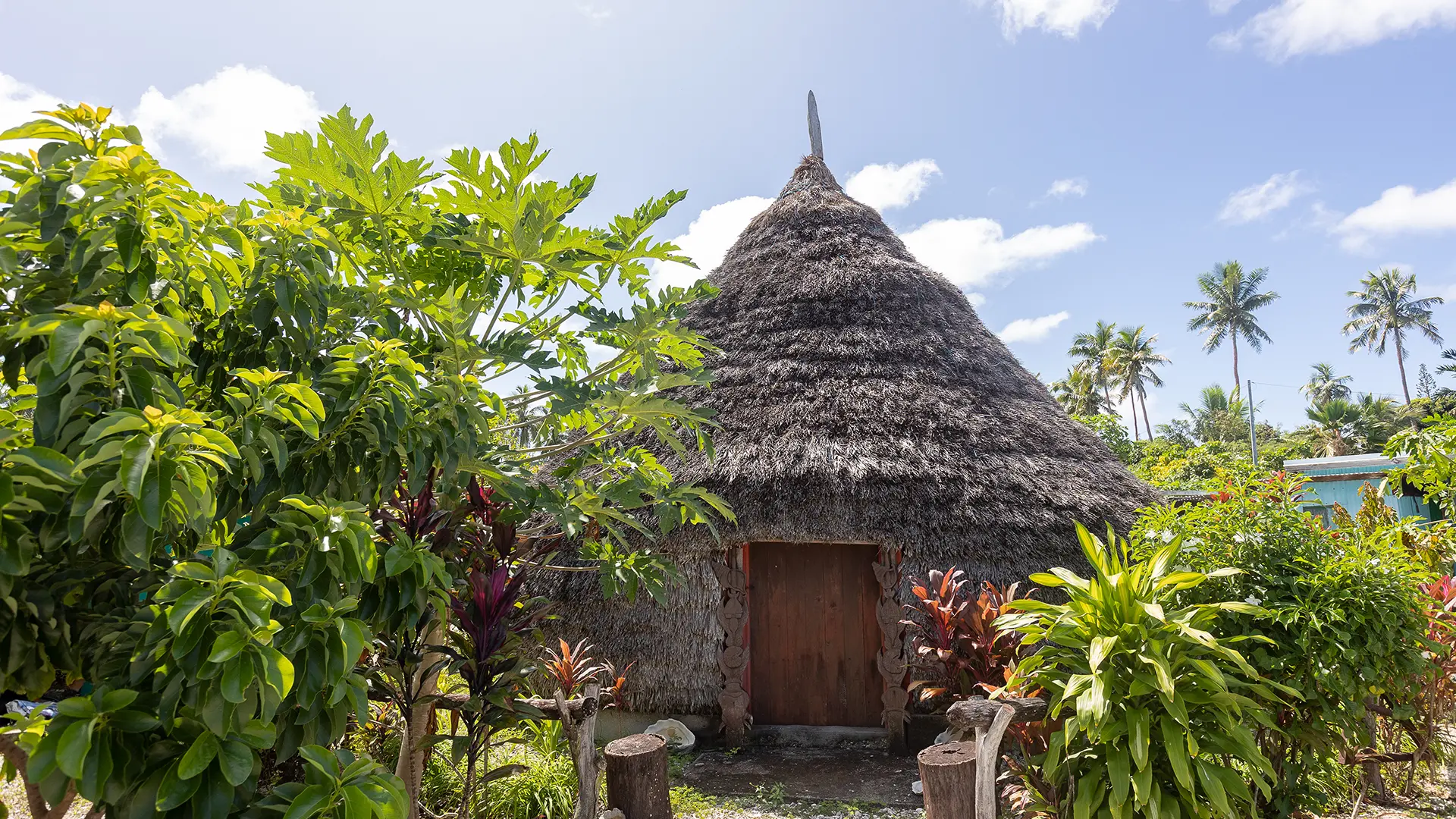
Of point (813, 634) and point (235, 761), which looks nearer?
point (235, 761)

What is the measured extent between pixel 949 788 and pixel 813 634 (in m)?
3.03

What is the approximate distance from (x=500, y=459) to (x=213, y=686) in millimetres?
1378

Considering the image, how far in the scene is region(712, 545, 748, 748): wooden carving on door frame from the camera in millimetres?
5277

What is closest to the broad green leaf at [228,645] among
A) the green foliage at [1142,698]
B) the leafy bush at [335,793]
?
the leafy bush at [335,793]

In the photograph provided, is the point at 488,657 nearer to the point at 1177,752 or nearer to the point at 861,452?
the point at 1177,752

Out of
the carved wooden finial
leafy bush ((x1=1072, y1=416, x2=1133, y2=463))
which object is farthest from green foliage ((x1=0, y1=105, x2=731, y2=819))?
leafy bush ((x1=1072, y1=416, x2=1133, y2=463))

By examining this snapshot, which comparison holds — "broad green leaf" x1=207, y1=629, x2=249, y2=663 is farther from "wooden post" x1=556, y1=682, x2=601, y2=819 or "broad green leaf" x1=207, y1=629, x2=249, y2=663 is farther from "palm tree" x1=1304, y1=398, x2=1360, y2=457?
"palm tree" x1=1304, y1=398, x2=1360, y2=457

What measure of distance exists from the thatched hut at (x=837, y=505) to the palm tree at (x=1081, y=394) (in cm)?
2455

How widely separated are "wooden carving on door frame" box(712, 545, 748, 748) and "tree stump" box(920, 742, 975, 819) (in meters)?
2.75

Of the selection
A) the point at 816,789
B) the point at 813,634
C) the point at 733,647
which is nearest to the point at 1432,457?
the point at 813,634

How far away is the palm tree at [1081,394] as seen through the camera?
29809mm

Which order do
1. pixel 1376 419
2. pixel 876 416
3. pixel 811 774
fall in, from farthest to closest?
1. pixel 1376 419
2. pixel 876 416
3. pixel 811 774

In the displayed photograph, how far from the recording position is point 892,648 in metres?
5.24

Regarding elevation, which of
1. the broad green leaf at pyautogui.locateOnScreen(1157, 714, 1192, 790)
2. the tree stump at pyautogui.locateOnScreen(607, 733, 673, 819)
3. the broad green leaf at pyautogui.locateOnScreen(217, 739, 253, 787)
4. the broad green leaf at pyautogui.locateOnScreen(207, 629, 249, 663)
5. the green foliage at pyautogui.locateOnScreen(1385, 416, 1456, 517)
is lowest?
the tree stump at pyautogui.locateOnScreen(607, 733, 673, 819)
